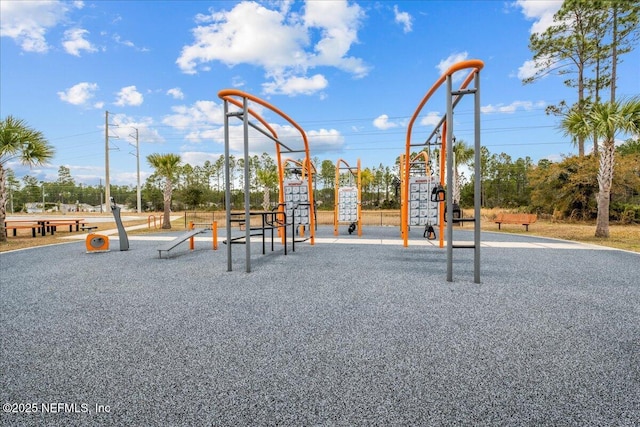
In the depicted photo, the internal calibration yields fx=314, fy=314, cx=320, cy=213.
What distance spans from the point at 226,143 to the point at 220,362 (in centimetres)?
404

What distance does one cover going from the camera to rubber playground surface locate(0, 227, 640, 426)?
184 centimetres

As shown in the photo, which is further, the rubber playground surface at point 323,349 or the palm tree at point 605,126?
the palm tree at point 605,126

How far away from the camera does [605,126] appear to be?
30.1ft

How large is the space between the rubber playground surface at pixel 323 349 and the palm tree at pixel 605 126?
5962 millimetres

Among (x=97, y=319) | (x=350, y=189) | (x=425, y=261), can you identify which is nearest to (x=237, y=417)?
(x=97, y=319)

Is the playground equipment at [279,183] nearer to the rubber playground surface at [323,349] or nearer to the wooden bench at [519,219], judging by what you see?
the rubber playground surface at [323,349]

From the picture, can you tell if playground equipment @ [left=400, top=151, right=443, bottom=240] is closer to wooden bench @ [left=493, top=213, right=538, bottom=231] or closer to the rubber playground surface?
the rubber playground surface

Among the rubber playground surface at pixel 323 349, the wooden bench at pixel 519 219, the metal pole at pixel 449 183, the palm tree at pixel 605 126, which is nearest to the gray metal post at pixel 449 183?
the metal pole at pixel 449 183

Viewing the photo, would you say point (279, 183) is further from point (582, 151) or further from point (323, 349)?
point (582, 151)

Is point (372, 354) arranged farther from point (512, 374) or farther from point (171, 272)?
point (171, 272)

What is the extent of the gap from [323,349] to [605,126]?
11.2 meters

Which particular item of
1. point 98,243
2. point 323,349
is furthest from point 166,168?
point 323,349

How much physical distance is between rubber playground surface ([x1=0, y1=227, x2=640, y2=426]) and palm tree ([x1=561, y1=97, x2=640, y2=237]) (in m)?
5.96

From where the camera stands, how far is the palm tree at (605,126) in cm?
911
